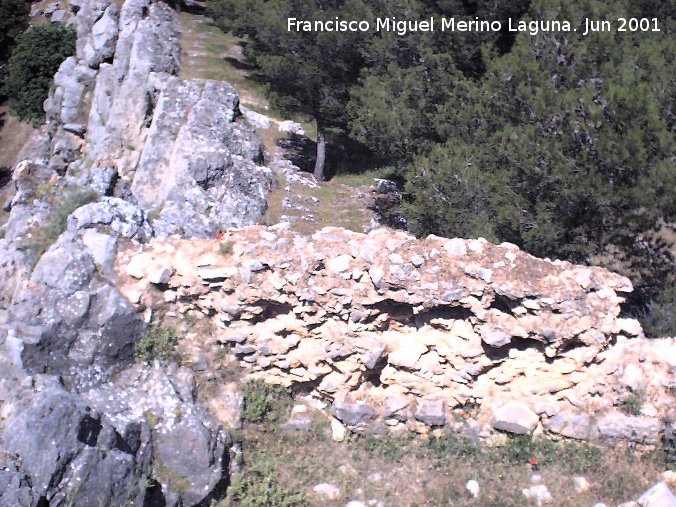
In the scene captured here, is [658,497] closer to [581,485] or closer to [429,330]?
[581,485]

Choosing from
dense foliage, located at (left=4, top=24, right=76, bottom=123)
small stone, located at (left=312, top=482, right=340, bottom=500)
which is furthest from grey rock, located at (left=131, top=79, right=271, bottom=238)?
dense foliage, located at (left=4, top=24, right=76, bottom=123)

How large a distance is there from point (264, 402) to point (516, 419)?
4.15m

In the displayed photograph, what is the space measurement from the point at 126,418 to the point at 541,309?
Answer: 6.68 m

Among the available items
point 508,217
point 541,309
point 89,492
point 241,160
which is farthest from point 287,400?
point 241,160

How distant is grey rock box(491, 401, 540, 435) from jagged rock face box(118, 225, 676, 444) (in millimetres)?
17

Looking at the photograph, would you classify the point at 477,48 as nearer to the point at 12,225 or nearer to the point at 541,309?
the point at 541,309

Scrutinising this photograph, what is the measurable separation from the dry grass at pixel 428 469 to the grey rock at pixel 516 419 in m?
0.36

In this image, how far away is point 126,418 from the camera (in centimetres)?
1022

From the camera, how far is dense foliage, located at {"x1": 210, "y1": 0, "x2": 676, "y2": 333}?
12688 millimetres

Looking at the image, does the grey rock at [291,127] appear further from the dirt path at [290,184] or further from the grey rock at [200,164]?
the grey rock at [200,164]

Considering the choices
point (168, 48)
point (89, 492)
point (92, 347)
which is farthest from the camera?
point (168, 48)

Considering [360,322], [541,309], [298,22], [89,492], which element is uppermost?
[298,22]

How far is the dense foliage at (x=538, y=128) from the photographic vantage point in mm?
12688

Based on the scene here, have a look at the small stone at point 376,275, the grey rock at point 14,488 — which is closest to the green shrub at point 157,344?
the grey rock at point 14,488
